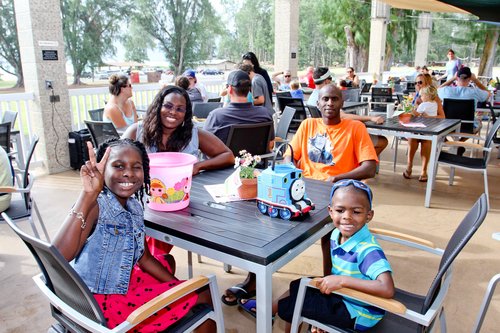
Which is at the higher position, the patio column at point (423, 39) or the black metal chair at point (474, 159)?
the patio column at point (423, 39)

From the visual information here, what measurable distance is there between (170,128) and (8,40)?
18991 mm

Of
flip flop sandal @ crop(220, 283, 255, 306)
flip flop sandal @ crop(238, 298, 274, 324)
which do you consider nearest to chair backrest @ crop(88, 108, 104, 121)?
flip flop sandal @ crop(220, 283, 255, 306)

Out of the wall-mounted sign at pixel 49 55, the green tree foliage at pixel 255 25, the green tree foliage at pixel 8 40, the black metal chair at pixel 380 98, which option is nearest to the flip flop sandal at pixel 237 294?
the wall-mounted sign at pixel 49 55

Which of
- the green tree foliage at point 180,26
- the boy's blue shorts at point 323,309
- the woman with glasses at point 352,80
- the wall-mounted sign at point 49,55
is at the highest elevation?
the green tree foliage at point 180,26

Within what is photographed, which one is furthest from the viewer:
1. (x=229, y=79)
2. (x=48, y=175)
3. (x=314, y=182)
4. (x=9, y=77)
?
(x=9, y=77)

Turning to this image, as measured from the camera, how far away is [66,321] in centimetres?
144

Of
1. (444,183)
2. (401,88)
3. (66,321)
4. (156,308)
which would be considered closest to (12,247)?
(66,321)

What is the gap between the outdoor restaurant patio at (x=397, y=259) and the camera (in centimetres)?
235

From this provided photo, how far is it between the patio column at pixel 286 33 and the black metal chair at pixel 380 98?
2.76m

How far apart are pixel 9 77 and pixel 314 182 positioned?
64.8ft

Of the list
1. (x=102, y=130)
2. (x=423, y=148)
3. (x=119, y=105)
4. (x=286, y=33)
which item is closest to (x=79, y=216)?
(x=102, y=130)

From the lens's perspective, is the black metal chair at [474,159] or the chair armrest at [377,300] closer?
the chair armrest at [377,300]

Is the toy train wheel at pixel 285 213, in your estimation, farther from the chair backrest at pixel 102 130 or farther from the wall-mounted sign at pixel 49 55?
the wall-mounted sign at pixel 49 55

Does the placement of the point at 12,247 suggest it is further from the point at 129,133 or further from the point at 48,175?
the point at 48,175
